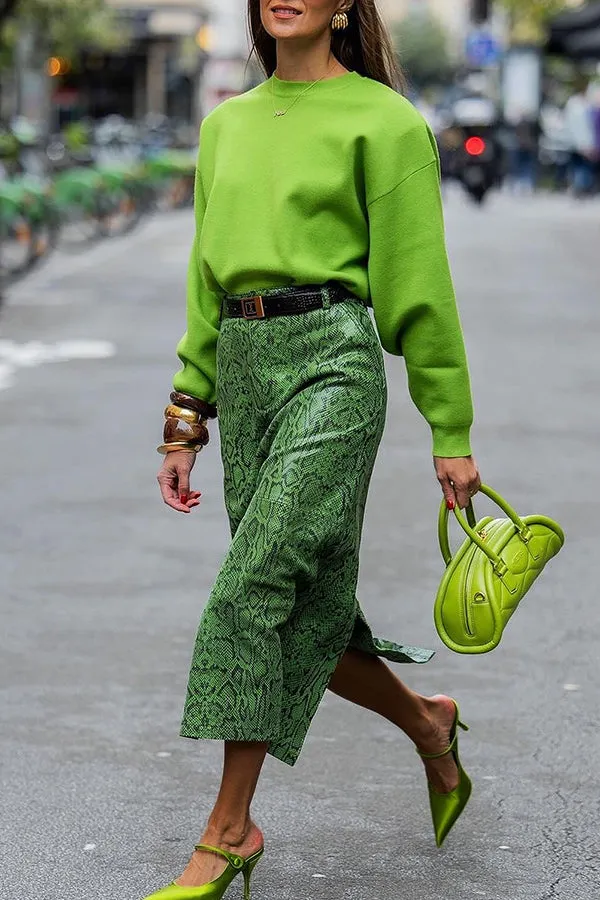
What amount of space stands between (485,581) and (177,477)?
0.63 metres

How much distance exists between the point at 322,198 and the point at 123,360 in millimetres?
9285

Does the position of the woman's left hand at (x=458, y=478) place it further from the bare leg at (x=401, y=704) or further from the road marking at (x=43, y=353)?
the road marking at (x=43, y=353)

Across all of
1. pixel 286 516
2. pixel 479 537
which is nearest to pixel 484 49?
pixel 479 537

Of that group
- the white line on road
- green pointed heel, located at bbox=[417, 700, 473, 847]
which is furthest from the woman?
the white line on road

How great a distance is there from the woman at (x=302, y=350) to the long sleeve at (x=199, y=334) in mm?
43

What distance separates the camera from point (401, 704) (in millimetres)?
3928

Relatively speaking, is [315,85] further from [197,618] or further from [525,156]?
[525,156]

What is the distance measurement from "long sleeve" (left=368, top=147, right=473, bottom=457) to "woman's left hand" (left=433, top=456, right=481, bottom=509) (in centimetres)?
2

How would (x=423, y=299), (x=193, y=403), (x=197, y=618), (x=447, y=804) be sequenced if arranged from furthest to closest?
(x=197, y=618), (x=447, y=804), (x=193, y=403), (x=423, y=299)

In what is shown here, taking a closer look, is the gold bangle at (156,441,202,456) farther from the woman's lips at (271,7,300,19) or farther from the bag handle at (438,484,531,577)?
the woman's lips at (271,7,300,19)

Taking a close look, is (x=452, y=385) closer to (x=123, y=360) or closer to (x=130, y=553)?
(x=130, y=553)

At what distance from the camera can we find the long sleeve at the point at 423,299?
138 inches

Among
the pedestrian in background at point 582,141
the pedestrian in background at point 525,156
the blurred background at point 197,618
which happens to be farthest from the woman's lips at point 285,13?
the pedestrian in background at point 525,156

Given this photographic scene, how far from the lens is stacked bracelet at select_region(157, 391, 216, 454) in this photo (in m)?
3.81
